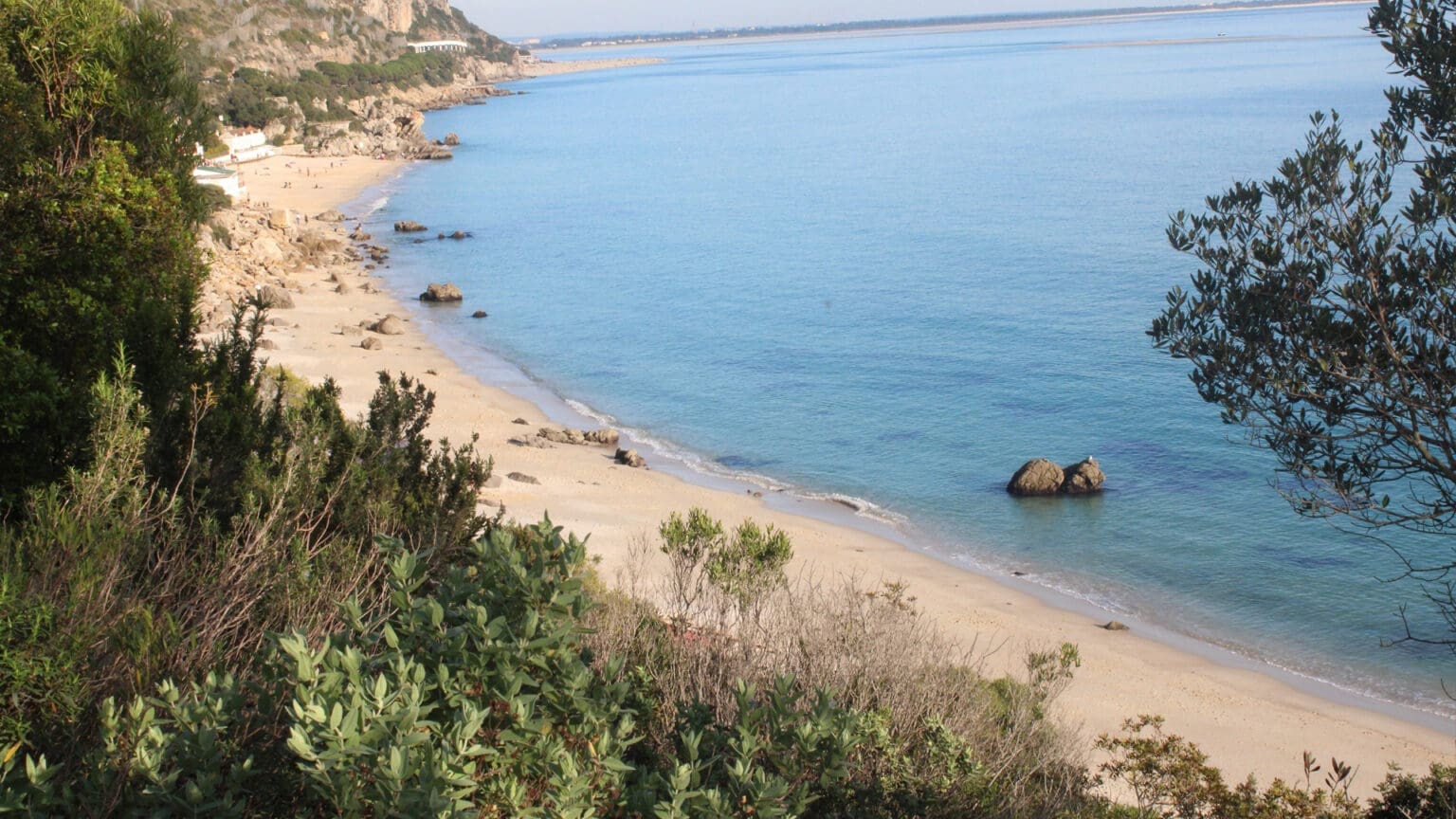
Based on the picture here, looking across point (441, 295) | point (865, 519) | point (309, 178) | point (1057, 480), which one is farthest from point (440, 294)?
point (309, 178)

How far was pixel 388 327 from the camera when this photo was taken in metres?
41.6

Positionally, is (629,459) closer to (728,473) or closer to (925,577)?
(728,473)

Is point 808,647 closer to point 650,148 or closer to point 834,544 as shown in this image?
point 834,544

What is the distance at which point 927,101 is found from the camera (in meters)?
145

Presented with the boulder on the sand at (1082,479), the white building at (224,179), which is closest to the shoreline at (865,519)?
the boulder on the sand at (1082,479)

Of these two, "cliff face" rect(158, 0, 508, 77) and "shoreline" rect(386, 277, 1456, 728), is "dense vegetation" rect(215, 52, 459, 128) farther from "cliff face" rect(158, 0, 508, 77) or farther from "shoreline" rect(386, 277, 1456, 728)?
"shoreline" rect(386, 277, 1456, 728)

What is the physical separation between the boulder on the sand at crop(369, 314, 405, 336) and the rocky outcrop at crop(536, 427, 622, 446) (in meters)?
12.2

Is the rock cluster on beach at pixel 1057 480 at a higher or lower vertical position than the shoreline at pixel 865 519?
higher

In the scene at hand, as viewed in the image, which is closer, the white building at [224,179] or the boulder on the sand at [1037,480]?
the boulder on the sand at [1037,480]

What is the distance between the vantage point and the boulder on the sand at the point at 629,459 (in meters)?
29.8

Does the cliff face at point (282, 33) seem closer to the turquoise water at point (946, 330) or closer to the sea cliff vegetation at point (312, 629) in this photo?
the turquoise water at point (946, 330)

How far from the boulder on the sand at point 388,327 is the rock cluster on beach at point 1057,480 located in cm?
2359

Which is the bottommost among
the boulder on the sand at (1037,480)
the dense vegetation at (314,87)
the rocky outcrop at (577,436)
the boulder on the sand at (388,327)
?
the rocky outcrop at (577,436)

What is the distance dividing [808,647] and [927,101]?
144 metres
